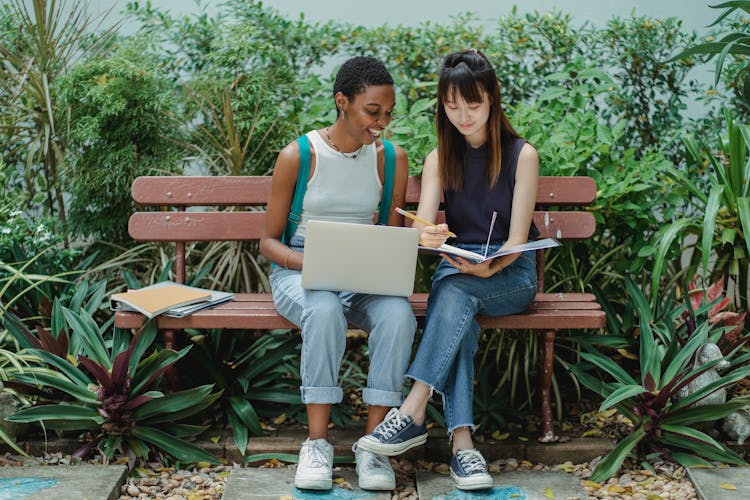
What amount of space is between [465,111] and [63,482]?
1855 mm

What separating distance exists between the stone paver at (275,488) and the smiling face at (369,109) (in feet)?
4.00

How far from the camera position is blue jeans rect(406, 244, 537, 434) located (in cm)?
294

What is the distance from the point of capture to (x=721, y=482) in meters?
2.94

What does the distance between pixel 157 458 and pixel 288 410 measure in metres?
0.55

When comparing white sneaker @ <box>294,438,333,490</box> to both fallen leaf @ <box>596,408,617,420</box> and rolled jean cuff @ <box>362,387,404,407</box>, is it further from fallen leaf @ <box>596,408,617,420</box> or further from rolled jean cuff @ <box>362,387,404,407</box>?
fallen leaf @ <box>596,408,617,420</box>

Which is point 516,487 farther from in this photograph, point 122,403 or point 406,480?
point 122,403

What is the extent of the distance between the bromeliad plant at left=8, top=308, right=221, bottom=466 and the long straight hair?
46.4 inches

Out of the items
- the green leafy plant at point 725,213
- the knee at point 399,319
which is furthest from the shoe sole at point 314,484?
the green leafy plant at point 725,213

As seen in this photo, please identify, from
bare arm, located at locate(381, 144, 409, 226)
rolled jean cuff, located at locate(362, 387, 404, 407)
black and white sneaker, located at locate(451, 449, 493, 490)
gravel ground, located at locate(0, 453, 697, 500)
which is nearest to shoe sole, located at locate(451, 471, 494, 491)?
black and white sneaker, located at locate(451, 449, 493, 490)

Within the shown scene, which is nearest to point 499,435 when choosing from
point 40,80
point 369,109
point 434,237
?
point 434,237

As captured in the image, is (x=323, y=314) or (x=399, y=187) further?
(x=399, y=187)

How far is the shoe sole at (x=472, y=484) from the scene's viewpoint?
2.84 metres

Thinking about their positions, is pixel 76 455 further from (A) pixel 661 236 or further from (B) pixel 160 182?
(A) pixel 661 236

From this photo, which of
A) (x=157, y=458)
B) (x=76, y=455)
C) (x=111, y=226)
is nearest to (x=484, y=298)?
(x=157, y=458)
